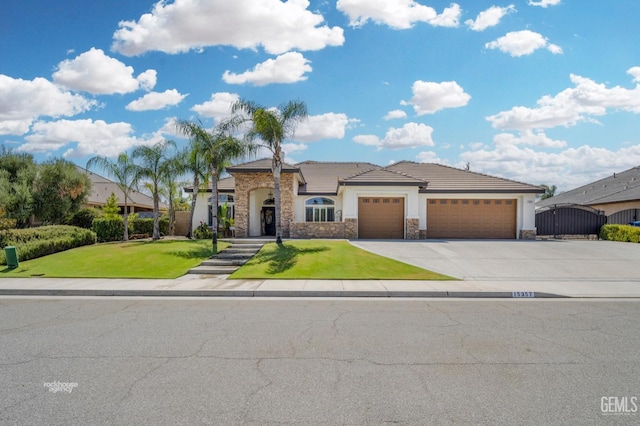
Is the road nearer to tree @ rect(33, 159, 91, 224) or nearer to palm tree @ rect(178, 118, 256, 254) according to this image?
palm tree @ rect(178, 118, 256, 254)

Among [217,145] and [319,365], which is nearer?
[319,365]

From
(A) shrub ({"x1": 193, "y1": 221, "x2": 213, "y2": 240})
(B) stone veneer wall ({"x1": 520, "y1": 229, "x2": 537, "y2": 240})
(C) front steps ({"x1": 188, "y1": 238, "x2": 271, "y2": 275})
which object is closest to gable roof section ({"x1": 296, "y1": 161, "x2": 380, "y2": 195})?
(A) shrub ({"x1": 193, "y1": 221, "x2": 213, "y2": 240})

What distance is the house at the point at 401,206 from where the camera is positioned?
22.1 m

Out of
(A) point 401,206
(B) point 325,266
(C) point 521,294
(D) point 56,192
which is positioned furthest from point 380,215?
(D) point 56,192

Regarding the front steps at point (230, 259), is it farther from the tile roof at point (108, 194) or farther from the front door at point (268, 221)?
the tile roof at point (108, 194)

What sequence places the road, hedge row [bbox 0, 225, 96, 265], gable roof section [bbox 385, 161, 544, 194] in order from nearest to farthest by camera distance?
the road
hedge row [bbox 0, 225, 96, 265]
gable roof section [bbox 385, 161, 544, 194]

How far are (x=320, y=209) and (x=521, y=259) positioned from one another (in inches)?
515

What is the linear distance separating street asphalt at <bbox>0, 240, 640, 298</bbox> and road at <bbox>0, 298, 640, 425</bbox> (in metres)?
1.74

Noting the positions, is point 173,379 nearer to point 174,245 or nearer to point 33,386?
point 33,386

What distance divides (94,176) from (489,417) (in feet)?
156

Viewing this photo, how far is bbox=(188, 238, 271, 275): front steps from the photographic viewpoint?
538 inches

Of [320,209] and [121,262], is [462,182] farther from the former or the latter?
[121,262]

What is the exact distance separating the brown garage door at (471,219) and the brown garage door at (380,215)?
6.94 ft

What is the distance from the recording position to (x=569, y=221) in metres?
24.4
